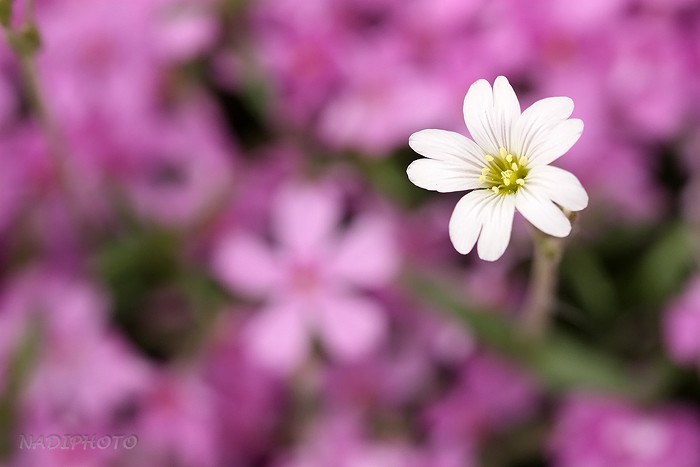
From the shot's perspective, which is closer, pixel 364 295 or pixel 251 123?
pixel 364 295

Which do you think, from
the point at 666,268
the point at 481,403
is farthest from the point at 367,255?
the point at 666,268

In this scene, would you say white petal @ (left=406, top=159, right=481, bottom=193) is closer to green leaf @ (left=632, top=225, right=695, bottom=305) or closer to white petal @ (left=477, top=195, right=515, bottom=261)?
white petal @ (left=477, top=195, right=515, bottom=261)

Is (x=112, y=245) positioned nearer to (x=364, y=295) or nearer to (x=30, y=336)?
(x=30, y=336)

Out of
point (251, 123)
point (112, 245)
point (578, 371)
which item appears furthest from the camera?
point (251, 123)

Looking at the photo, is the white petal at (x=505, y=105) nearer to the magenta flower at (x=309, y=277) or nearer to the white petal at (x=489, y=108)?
the white petal at (x=489, y=108)

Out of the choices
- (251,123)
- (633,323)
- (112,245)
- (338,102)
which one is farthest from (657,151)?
(112,245)

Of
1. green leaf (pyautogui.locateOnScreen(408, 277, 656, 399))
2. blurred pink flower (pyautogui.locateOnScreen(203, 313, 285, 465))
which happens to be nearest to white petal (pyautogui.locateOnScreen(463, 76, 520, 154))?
green leaf (pyautogui.locateOnScreen(408, 277, 656, 399))

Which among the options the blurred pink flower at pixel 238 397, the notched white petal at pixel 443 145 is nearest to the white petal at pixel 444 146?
the notched white petal at pixel 443 145
